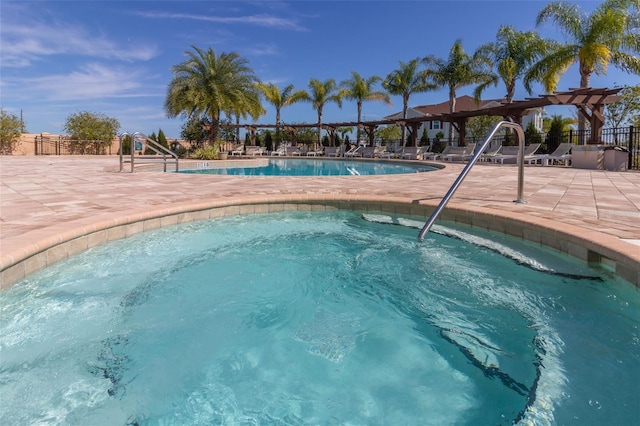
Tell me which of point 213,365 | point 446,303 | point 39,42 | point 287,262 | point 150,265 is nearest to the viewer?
point 213,365

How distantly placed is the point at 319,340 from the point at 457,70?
29254mm

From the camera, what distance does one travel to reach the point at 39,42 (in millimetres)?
21047

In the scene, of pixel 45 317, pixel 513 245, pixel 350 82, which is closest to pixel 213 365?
pixel 45 317

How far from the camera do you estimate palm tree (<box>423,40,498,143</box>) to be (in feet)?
88.0

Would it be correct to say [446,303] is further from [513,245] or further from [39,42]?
A: [39,42]

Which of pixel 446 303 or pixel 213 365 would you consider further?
pixel 446 303

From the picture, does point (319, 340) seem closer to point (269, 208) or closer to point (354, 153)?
point (269, 208)

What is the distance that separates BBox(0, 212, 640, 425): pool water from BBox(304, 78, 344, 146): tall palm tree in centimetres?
3135

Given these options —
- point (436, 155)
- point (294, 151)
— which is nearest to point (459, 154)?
point (436, 155)

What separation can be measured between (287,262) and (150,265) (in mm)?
1449

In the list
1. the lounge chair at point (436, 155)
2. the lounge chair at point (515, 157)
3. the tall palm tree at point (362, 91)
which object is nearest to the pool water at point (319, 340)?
the lounge chair at point (515, 157)

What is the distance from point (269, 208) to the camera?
618 cm

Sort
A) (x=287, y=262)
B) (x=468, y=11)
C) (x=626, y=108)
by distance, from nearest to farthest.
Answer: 1. (x=287, y=262)
2. (x=468, y=11)
3. (x=626, y=108)

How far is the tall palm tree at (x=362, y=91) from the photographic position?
33438 mm
